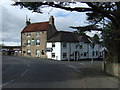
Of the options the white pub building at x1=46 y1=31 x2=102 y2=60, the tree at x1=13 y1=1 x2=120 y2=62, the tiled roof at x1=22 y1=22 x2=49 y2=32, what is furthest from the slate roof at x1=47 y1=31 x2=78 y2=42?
the tree at x1=13 y1=1 x2=120 y2=62

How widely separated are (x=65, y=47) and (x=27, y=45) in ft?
48.0

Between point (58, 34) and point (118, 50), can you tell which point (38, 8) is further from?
point (58, 34)

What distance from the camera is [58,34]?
68125 millimetres

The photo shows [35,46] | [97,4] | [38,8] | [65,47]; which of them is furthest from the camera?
[35,46]

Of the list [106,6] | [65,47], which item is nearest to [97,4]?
[106,6]

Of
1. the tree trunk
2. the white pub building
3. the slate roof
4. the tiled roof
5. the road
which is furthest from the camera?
the tiled roof

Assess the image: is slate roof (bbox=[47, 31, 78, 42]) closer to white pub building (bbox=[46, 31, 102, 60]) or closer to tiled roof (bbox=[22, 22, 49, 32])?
white pub building (bbox=[46, 31, 102, 60])

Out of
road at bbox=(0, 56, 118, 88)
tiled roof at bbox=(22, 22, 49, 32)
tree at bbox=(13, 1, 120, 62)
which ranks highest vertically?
tiled roof at bbox=(22, 22, 49, 32)

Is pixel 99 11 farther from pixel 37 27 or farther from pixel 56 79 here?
pixel 37 27

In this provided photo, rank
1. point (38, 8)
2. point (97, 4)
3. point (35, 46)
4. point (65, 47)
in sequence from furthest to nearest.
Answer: point (35, 46), point (65, 47), point (97, 4), point (38, 8)

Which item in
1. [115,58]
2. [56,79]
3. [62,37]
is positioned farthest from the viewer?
[62,37]

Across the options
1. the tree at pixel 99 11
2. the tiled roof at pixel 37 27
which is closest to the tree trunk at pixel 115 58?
the tree at pixel 99 11

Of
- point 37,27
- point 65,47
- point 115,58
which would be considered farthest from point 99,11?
point 37,27

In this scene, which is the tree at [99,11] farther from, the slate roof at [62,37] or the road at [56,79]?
the slate roof at [62,37]
